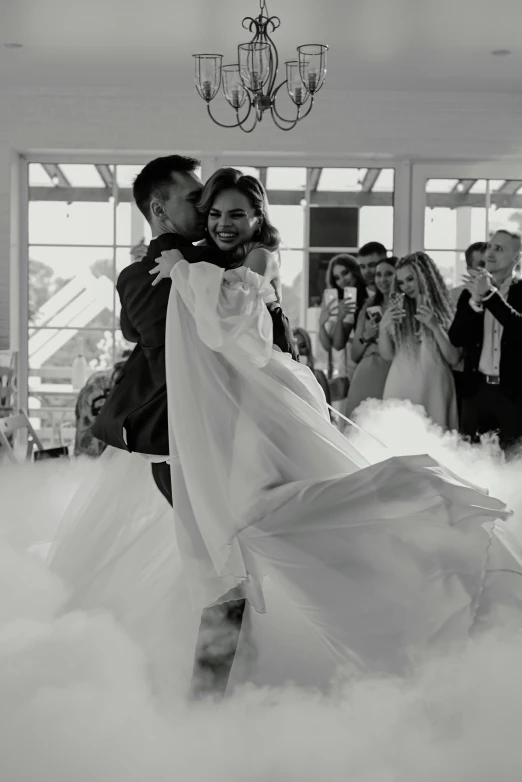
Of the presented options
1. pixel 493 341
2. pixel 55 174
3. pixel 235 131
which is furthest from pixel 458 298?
pixel 55 174

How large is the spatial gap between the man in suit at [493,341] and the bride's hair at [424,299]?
0.52 feet

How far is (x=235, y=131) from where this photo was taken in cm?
642

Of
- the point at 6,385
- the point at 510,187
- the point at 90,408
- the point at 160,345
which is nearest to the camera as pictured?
the point at 160,345

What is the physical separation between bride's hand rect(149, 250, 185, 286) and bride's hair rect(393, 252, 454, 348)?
2.46 meters

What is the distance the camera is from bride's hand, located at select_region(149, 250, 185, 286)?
204cm

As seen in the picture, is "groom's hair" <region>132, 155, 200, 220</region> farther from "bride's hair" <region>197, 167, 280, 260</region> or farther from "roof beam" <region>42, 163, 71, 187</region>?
"roof beam" <region>42, 163, 71, 187</region>

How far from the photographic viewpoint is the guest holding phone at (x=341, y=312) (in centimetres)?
505

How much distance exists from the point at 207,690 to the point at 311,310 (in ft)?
15.9

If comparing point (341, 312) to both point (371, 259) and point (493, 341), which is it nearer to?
point (371, 259)

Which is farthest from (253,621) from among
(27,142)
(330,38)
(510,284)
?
(27,142)

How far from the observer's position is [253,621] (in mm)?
2400

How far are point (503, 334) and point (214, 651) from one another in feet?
8.24

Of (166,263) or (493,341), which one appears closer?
(166,263)

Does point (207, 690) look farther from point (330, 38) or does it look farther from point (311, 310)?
point (311, 310)
